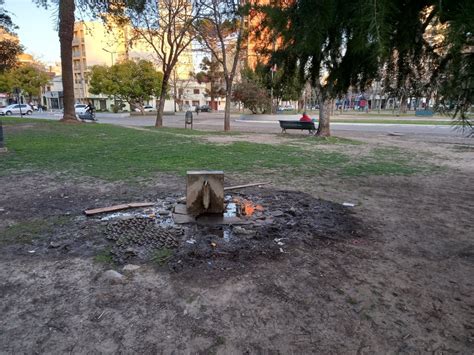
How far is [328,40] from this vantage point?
140 inches

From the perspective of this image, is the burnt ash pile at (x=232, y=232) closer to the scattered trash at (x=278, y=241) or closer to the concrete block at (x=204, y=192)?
the scattered trash at (x=278, y=241)

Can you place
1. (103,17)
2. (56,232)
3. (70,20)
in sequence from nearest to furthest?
(56,232)
(103,17)
(70,20)

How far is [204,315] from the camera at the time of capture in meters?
2.94

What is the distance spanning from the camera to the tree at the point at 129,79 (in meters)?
47.5

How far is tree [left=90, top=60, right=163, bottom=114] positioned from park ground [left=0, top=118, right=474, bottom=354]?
42868 millimetres

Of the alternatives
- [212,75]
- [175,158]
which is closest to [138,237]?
[175,158]

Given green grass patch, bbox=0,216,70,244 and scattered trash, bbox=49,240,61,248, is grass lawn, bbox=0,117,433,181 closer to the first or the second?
green grass patch, bbox=0,216,70,244

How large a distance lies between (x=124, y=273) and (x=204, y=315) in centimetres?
108

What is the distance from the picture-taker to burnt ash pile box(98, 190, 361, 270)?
159 inches

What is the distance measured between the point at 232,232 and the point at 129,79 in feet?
154

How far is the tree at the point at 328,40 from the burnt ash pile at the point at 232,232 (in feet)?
6.00

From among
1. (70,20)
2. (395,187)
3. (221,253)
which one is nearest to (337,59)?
(221,253)

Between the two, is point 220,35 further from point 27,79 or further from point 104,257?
point 27,79

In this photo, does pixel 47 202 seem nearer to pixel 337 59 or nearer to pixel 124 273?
pixel 124 273
